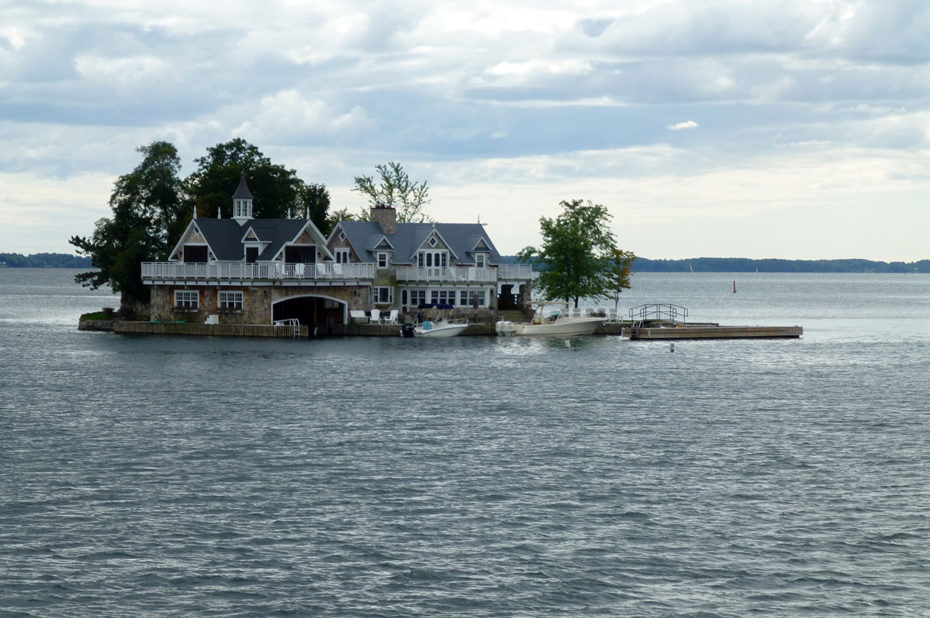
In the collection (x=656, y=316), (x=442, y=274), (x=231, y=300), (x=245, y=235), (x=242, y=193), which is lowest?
(x=656, y=316)

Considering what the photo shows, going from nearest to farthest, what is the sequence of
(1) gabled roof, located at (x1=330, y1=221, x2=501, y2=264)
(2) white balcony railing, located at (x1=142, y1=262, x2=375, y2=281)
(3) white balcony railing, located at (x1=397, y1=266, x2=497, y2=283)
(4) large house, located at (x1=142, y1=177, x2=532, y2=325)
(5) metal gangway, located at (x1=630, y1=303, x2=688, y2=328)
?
(2) white balcony railing, located at (x1=142, y1=262, x2=375, y2=281)
(4) large house, located at (x1=142, y1=177, x2=532, y2=325)
(3) white balcony railing, located at (x1=397, y1=266, x2=497, y2=283)
(1) gabled roof, located at (x1=330, y1=221, x2=501, y2=264)
(5) metal gangway, located at (x1=630, y1=303, x2=688, y2=328)

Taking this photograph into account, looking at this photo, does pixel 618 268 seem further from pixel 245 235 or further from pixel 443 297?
pixel 245 235

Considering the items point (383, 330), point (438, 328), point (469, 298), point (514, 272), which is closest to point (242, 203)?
point (383, 330)

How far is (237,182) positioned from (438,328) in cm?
2832

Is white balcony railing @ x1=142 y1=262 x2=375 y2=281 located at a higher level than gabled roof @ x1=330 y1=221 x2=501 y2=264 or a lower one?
lower

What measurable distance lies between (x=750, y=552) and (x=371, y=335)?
67919 millimetres

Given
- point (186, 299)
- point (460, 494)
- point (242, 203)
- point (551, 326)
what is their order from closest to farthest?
point (460, 494) → point (186, 299) → point (551, 326) → point (242, 203)

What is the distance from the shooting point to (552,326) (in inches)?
3851

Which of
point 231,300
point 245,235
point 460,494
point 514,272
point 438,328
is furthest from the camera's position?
point 514,272

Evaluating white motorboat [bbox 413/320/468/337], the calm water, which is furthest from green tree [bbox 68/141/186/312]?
the calm water

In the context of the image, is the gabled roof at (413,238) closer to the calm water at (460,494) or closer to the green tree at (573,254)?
the green tree at (573,254)

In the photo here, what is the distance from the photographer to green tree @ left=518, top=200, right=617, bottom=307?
4218 inches

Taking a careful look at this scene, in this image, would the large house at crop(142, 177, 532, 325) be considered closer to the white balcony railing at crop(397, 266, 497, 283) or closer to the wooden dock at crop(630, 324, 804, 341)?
the white balcony railing at crop(397, 266, 497, 283)

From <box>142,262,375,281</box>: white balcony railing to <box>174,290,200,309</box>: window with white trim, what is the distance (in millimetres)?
1918
